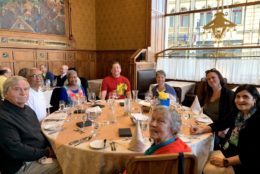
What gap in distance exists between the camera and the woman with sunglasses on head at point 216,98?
2.40 m

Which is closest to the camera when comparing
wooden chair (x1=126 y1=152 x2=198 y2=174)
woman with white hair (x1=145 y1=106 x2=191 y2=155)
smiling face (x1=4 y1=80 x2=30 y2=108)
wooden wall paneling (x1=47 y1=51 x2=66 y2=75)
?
wooden chair (x1=126 y1=152 x2=198 y2=174)

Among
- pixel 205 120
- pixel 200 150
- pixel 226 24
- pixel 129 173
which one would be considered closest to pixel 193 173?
pixel 129 173

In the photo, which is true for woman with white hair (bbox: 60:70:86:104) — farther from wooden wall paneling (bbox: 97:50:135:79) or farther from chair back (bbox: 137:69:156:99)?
wooden wall paneling (bbox: 97:50:135:79)

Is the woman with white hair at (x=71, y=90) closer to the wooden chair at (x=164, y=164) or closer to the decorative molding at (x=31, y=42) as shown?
the wooden chair at (x=164, y=164)

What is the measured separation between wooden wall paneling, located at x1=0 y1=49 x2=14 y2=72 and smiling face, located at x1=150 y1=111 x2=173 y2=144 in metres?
5.73

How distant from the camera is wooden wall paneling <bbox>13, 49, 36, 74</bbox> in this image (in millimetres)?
5852

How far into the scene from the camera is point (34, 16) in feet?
19.9

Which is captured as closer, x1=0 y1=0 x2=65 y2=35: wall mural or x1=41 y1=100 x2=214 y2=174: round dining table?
x1=41 y1=100 x2=214 y2=174: round dining table

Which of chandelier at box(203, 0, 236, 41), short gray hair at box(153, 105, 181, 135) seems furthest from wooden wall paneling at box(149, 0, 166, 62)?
short gray hair at box(153, 105, 181, 135)

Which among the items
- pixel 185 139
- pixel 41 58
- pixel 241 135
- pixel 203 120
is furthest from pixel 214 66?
pixel 41 58

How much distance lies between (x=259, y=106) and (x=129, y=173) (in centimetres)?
134

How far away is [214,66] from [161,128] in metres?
4.68

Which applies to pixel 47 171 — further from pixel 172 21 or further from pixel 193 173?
pixel 172 21

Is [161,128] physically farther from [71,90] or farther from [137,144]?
[71,90]
